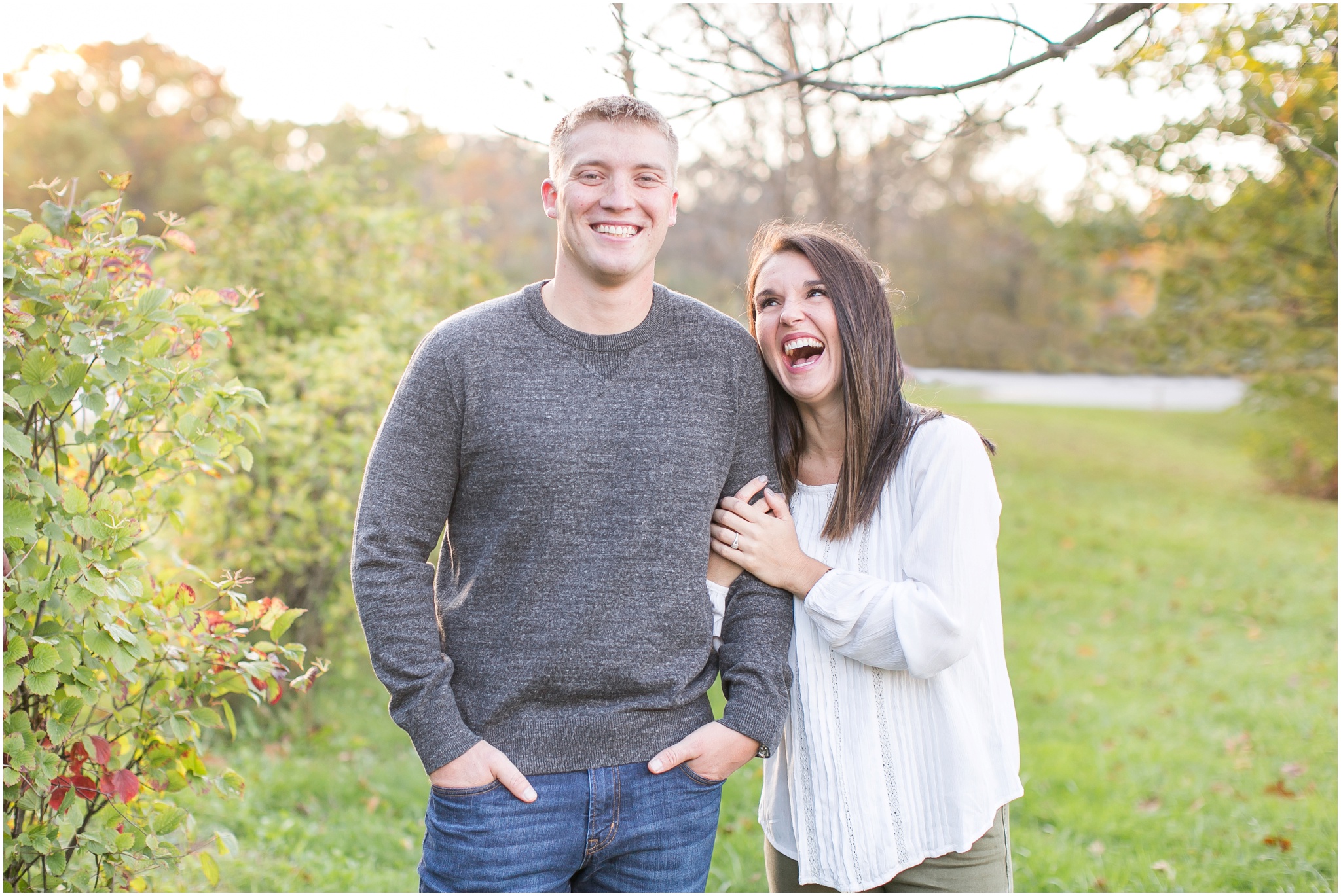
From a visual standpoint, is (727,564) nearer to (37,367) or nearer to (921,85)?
(921,85)

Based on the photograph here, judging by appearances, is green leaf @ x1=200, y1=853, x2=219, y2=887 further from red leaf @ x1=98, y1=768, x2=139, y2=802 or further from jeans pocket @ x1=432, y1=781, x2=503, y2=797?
jeans pocket @ x1=432, y1=781, x2=503, y2=797

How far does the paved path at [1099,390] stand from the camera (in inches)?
840

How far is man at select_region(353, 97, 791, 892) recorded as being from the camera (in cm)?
198

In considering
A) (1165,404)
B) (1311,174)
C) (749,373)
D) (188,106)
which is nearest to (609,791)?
(749,373)

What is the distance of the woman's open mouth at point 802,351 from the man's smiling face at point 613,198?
14.3 inches

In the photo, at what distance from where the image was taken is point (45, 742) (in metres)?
2.13

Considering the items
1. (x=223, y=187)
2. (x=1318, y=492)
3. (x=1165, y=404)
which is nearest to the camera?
(x=223, y=187)

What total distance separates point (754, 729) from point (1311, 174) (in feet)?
25.0

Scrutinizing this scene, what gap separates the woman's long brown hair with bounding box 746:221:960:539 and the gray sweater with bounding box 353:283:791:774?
335 millimetres

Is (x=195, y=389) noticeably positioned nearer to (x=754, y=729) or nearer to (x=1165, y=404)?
(x=754, y=729)

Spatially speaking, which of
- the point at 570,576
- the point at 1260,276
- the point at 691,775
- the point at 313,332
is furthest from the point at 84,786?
the point at 1260,276

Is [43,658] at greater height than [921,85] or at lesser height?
lesser

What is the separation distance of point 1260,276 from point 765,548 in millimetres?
9664

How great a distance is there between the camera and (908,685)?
82.9 inches
